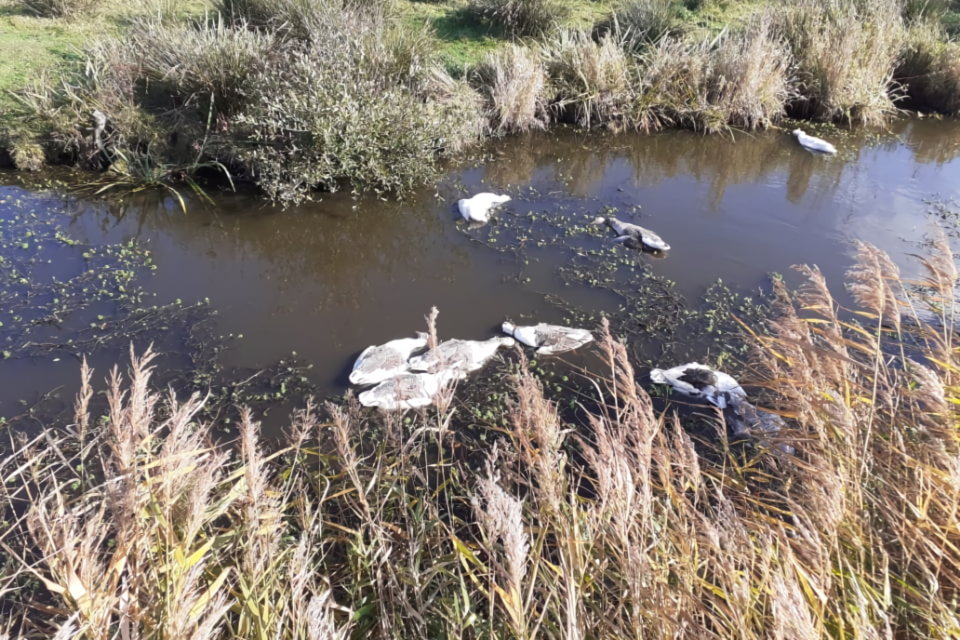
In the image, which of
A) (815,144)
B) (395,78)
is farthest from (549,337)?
(815,144)

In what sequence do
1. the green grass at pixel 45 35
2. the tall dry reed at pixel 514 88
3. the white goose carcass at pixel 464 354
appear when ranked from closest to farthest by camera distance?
1. the white goose carcass at pixel 464 354
2. the green grass at pixel 45 35
3. the tall dry reed at pixel 514 88

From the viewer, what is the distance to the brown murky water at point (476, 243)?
4.40 meters

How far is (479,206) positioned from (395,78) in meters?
2.02

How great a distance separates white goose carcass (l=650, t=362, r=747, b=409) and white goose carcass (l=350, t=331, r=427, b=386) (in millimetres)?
1663

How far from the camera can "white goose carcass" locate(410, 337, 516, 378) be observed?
388cm

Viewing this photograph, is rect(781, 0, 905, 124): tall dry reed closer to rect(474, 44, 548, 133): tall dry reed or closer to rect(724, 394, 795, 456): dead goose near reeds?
rect(474, 44, 548, 133): tall dry reed

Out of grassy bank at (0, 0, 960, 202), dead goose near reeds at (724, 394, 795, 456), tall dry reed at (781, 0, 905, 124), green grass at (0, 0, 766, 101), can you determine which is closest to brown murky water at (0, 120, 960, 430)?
grassy bank at (0, 0, 960, 202)

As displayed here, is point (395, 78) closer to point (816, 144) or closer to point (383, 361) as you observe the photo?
point (383, 361)

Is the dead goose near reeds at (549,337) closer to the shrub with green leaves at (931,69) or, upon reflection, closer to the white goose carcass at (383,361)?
the white goose carcass at (383,361)

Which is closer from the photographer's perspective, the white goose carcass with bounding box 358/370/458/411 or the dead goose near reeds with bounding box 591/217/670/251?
the white goose carcass with bounding box 358/370/458/411

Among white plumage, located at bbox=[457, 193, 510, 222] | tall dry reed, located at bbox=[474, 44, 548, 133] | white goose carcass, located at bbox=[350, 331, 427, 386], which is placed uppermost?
tall dry reed, located at bbox=[474, 44, 548, 133]

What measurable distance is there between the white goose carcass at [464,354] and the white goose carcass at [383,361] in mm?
94

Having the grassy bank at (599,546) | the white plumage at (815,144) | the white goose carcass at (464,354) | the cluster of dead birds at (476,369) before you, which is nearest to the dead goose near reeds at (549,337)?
the cluster of dead birds at (476,369)

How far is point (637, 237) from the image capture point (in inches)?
215
